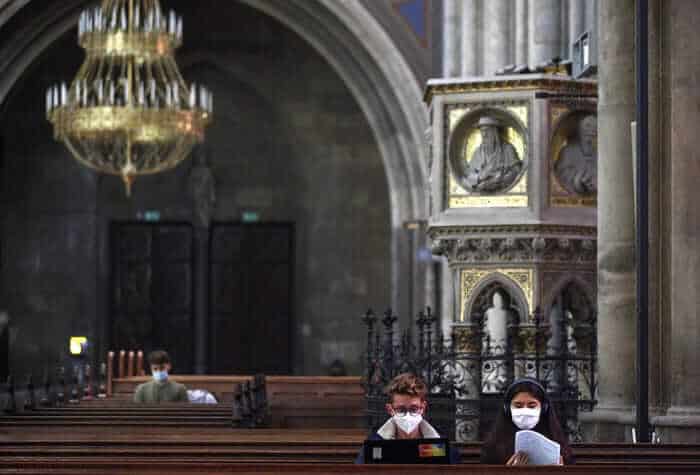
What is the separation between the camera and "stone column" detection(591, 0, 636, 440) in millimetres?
10914

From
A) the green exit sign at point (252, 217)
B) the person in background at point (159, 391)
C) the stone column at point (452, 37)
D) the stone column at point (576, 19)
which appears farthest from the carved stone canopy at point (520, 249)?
the green exit sign at point (252, 217)

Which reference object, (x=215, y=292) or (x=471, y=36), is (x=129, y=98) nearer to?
(x=471, y=36)

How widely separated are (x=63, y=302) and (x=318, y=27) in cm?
748

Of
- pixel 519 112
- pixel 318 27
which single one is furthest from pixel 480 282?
pixel 318 27

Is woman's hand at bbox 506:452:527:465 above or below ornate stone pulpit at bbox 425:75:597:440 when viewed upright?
below

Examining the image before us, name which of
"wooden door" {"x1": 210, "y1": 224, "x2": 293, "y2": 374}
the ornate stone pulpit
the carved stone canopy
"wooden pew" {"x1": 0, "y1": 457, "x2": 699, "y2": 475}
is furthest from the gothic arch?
"wooden pew" {"x1": 0, "y1": 457, "x2": 699, "y2": 475}

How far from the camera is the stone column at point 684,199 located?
9.91 m

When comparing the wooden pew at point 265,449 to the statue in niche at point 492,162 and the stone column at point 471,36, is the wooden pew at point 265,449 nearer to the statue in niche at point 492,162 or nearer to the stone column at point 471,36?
the statue in niche at point 492,162

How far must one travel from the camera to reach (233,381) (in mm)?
22391

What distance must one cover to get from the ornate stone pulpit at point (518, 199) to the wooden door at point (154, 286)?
62.2ft

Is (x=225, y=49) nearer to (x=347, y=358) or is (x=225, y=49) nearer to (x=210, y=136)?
(x=210, y=136)

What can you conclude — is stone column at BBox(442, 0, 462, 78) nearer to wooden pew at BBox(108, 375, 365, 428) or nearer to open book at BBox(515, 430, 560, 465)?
wooden pew at BBox(108, 375, 365, 428)

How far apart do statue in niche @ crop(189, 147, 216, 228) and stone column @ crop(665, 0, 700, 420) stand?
23515mm

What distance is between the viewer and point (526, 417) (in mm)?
7031
